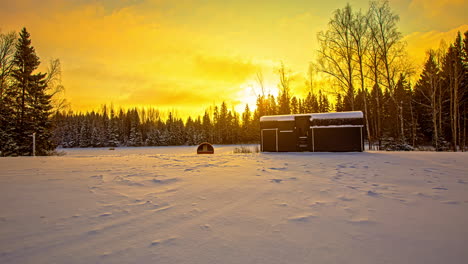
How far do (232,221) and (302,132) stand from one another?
10946mm

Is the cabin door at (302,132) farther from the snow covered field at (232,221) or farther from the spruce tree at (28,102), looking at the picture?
the spruce tree at (28,102)

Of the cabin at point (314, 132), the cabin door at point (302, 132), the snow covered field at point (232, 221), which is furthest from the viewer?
the cabin door at point (302, 132)

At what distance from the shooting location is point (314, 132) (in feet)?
40.0

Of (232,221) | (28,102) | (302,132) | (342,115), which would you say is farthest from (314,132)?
(28,102)

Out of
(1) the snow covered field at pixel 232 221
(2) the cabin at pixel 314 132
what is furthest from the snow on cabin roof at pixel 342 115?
(1) the snow covered field at pixel 232 221

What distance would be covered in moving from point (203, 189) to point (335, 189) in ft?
7.70

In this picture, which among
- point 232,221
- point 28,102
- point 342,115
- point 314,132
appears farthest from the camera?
point 28,102

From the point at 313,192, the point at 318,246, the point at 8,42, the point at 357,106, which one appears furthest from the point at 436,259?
the point at 357,106

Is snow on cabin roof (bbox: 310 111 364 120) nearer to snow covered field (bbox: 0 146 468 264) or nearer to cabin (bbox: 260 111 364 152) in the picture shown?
cabin (bbox: 260 111 364 152)

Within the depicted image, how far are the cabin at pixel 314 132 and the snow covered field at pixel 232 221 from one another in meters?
7.82

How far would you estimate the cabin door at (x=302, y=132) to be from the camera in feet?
40.4

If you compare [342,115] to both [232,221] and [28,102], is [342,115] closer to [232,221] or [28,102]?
[232,221]

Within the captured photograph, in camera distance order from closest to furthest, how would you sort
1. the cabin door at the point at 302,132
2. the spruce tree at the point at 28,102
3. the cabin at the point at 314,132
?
1. the cabin at the point at 314,132
2. the cabin door at the point at 302,132
3. the spruce tree at the point at 28,102

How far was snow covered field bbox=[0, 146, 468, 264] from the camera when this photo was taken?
169 centimetres
